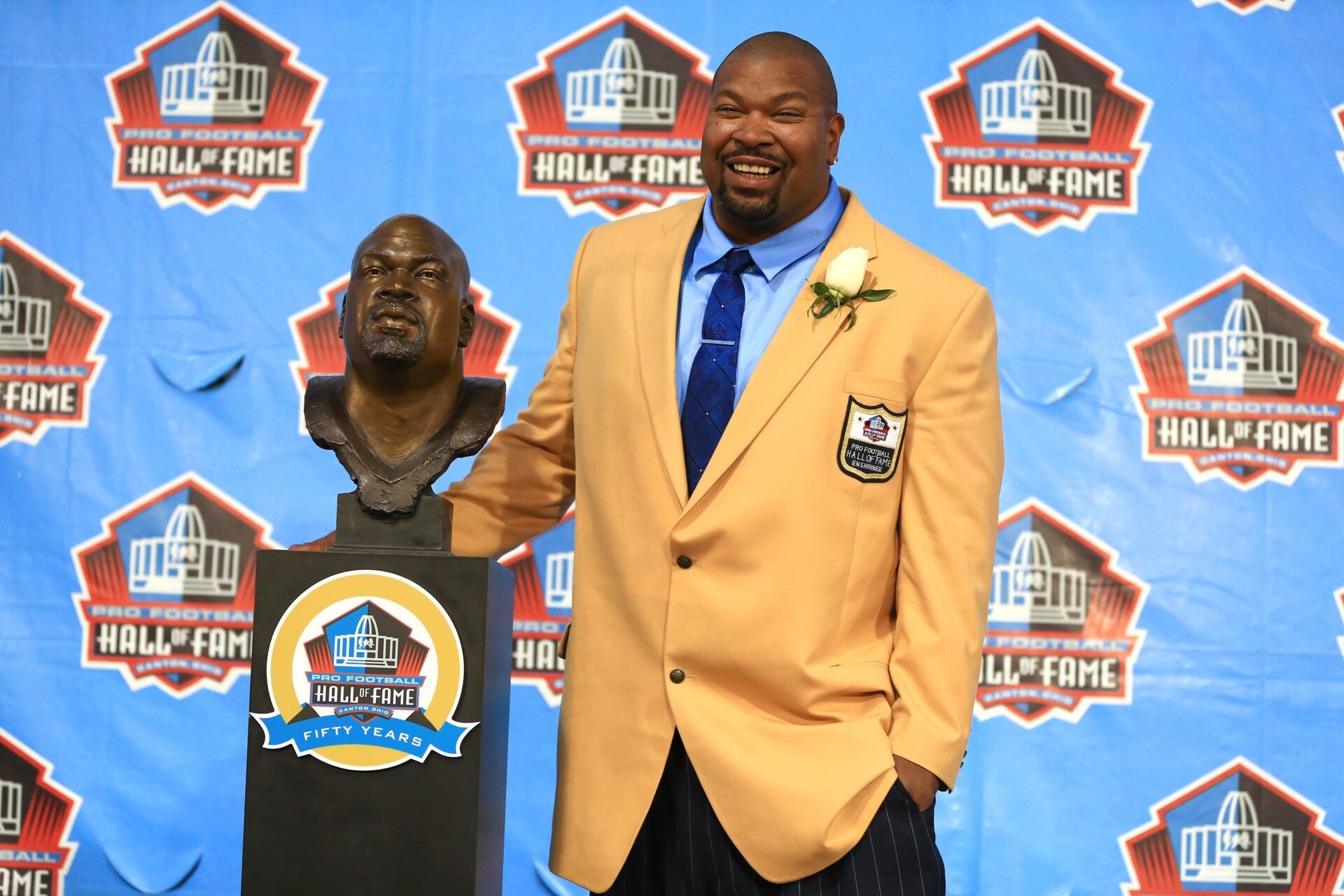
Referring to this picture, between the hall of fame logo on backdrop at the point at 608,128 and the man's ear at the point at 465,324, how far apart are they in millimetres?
1339

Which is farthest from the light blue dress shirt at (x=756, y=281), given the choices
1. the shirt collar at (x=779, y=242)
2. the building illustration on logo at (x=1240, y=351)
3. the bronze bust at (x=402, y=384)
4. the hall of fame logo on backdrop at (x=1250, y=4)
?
the hall of fame logo on backdrop at (x=1250, y=4)

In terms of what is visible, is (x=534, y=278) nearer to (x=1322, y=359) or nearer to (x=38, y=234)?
(x=38, y=234)

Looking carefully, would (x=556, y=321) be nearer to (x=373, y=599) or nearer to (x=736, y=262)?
(x=736, y=262)

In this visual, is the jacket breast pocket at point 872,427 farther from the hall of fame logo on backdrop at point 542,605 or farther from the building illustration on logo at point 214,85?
the building illustration on logo at point 214,85

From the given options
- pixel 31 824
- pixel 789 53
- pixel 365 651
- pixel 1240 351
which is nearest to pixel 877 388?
pixel 789 53

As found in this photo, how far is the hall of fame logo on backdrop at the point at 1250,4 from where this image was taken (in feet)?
10.7

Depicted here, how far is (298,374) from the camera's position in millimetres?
3252

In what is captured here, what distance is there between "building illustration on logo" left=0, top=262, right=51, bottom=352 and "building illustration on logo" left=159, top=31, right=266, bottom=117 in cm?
58

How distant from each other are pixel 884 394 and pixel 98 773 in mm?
A: 2406

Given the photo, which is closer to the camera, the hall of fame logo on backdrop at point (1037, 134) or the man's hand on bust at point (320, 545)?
the man's hand on bust at point (320, 545)

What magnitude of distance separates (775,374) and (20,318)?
2427mm

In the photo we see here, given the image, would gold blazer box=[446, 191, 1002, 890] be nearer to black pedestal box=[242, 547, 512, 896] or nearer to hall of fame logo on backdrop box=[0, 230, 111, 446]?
black pedestal box=[242, 547, 512, 896]

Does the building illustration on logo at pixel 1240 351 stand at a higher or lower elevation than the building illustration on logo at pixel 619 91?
lower

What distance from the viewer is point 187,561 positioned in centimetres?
324
